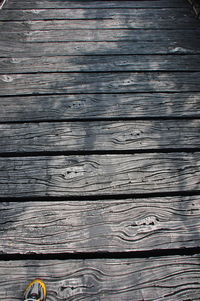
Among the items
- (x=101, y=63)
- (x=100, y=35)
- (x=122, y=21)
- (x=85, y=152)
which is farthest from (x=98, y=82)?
(x=122, y=21)

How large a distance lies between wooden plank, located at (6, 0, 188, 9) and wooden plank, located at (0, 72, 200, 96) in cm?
145

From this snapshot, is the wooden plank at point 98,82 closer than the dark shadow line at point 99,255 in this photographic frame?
No

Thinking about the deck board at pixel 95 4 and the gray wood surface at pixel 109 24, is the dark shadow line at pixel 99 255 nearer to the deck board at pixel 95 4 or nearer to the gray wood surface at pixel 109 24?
the gray wood surface at pixel 109 24

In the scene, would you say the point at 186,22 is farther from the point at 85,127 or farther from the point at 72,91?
the point at 85,127

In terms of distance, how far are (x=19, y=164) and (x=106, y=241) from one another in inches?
23.9

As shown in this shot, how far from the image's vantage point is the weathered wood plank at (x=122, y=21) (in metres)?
2.33

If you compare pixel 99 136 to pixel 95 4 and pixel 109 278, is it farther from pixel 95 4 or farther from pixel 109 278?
pixel 95 4

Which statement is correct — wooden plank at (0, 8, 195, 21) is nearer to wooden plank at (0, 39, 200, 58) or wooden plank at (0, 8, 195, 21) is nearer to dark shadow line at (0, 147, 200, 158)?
wooden plank at (0, 39, 200, 58)

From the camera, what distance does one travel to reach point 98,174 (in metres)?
1.18

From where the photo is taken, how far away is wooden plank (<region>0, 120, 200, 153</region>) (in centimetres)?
130

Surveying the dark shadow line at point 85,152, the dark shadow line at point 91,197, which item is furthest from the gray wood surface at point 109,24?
the dark shadow line at point 91,197

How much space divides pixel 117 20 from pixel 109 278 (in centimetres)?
247

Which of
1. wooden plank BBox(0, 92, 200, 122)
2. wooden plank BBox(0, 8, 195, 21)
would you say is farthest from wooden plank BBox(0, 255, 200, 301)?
wooden plank BBox(0, 8, 195, 21)

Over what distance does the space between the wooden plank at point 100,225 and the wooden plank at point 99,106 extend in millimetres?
600
